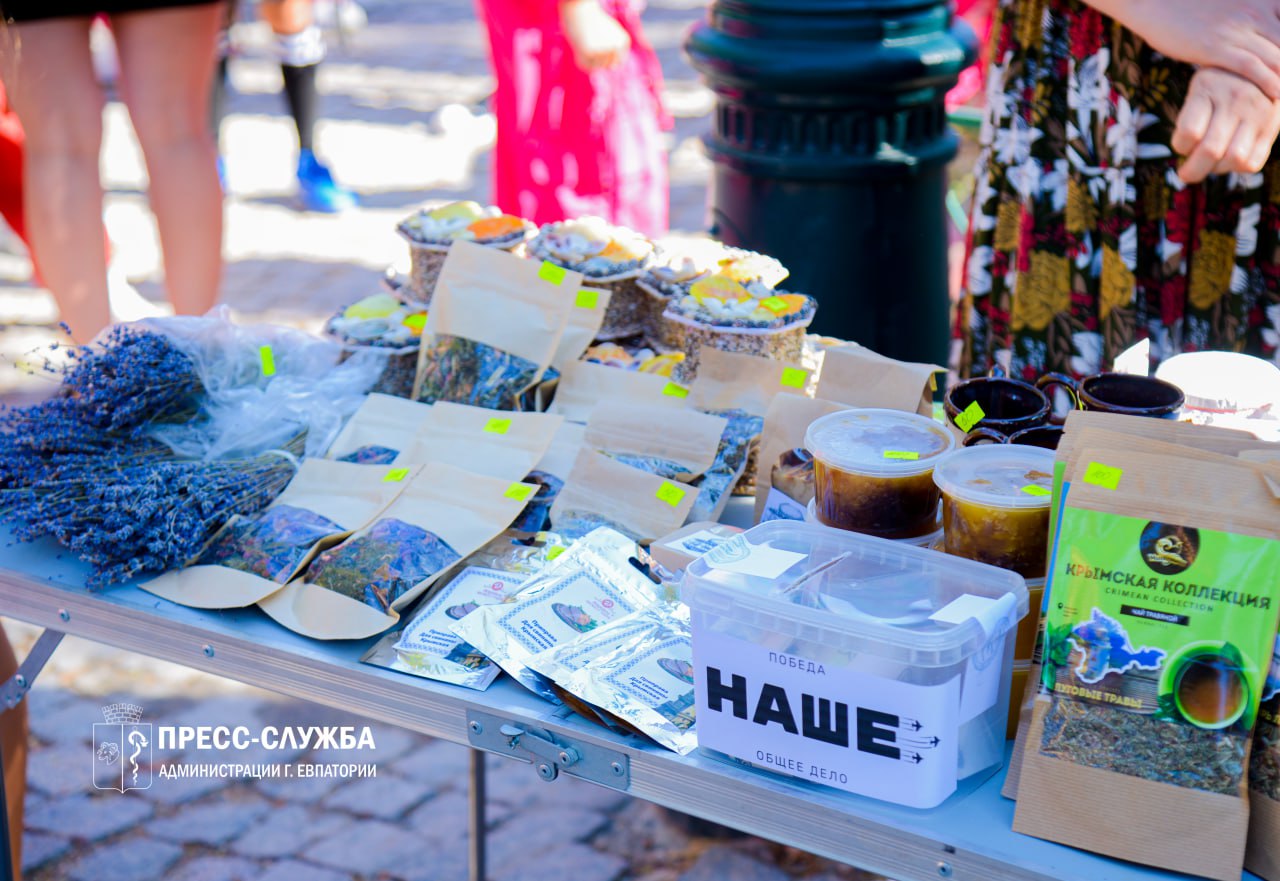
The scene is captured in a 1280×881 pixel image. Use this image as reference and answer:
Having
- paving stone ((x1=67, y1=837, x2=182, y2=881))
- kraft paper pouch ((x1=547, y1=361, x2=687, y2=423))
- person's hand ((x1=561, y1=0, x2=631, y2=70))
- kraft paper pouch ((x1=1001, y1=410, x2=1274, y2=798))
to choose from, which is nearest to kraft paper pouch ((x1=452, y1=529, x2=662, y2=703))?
kraft paper pouch ((x1=547, y1=361, x2=687, y2=423))

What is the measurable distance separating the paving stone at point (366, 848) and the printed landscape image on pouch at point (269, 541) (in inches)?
36.7

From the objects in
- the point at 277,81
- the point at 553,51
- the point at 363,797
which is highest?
the point at 553,51

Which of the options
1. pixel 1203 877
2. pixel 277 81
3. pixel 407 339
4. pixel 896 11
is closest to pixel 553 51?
pixel 896 11

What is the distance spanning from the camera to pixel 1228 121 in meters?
1.57

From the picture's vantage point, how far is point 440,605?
1.31 m

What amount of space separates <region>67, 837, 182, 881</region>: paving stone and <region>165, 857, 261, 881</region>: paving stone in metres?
0.03

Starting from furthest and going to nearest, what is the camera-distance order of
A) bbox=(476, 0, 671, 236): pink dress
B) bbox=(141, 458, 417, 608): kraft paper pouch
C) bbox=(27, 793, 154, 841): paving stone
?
bbox=(476, 0, 671, 236): pink dress
bbox=(27, 793, 154, 841): paving stone
bbox=(141, 458, 417, 608): kraft paper pouch

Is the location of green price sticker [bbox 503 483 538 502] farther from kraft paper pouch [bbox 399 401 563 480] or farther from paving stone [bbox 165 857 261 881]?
paving stone [bbox 165 857 261 881]

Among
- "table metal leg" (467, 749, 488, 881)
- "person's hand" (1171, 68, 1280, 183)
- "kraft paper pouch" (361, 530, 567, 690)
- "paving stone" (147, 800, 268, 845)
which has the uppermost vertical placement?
"person's hand" (1171, 68, 1280, 183)

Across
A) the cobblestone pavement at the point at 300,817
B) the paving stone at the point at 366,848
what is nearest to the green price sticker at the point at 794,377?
the cobblestone pavement at the point at 300,817

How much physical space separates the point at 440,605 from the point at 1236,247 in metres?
1.28

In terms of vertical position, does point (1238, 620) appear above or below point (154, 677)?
above

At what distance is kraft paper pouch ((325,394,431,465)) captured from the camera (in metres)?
1.59

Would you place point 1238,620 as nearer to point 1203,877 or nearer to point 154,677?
point 1203,877
